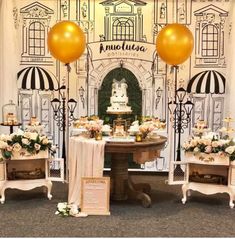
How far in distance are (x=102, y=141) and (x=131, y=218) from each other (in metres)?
0.88

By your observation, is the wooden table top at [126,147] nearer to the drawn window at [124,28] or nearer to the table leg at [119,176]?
the table leg at [119,176]

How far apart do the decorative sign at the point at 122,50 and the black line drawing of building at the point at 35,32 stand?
749 mm

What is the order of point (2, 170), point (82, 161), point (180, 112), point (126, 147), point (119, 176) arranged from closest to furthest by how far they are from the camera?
point (126, 147), point (82, 161), point (2, 170), point (119, 176), point (180, 112)

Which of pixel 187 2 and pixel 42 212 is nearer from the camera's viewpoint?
pixel 42 212

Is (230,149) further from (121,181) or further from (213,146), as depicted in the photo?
(121,181)

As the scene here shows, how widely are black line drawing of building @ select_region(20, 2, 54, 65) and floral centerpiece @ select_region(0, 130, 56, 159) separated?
209 centimetres

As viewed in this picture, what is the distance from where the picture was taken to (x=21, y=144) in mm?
5051

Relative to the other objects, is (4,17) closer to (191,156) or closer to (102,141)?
(102,141)

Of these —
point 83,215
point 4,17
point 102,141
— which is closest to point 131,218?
point 83,215

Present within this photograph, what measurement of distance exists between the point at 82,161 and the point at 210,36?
3.22 metres

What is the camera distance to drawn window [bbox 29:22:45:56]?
22.4 ft

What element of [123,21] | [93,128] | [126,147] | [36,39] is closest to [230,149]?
[126,147]

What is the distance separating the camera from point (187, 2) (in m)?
6.76

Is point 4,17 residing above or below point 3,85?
above
